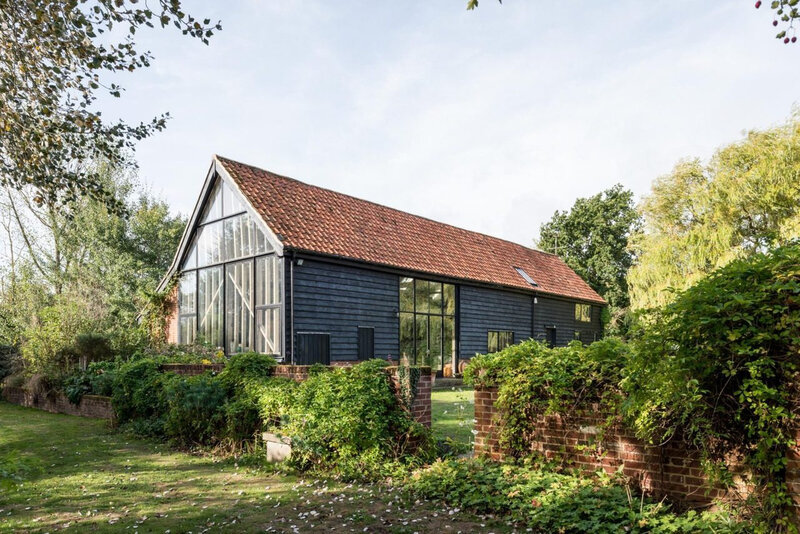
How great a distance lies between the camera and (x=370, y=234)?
20047 millimetres

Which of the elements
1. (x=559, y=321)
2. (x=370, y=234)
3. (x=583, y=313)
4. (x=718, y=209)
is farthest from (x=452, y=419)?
(x=583, y=313)

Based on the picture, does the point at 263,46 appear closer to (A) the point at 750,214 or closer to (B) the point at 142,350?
(B) the point at 142,350

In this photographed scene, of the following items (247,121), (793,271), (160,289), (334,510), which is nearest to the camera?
(793,271)

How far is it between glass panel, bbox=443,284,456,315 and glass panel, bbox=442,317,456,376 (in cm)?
30

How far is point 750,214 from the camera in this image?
2255 centimetres

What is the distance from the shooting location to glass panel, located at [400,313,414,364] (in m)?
19.6

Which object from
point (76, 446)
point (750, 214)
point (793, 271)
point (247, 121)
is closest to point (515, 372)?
point (793, 271)

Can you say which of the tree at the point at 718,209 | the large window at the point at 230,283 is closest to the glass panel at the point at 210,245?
the large window at the point at 230,283

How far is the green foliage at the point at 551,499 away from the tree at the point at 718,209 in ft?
58.2

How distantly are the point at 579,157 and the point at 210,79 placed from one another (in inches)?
428

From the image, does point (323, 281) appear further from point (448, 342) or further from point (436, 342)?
point (448, 342)

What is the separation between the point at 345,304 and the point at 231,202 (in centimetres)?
518

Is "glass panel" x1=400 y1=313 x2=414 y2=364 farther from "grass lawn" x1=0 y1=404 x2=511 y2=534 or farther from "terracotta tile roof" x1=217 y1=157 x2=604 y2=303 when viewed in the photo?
"grass lawn" x1=0 y1=404 x2=511 y2=534

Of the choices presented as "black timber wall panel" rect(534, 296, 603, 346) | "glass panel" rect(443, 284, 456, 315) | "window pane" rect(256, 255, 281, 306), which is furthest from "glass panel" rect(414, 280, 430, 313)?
"black timber wall panel" rect(534, 296, 603, 346)
